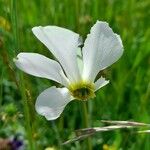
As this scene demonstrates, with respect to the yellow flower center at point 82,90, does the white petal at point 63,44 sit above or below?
above

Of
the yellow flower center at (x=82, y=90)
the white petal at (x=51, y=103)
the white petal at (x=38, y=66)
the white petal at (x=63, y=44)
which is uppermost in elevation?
the white petal at (x=63, y=44)

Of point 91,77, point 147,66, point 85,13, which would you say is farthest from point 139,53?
point 91,77

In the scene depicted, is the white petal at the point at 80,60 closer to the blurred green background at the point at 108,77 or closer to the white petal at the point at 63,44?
the white petal at the point at 63,44

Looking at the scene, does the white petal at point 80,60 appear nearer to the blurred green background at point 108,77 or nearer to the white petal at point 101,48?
the white petal at point 101,48

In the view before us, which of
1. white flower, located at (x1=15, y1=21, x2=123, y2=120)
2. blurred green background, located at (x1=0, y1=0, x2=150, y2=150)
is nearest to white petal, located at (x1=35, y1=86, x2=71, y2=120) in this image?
white flower, located at (x1=15, y1=21, x2=123, y2=120)

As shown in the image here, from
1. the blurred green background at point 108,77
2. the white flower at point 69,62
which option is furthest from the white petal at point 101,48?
the blurred green background at point 108,77

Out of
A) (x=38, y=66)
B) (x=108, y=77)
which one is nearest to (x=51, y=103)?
(x=38, y=66)

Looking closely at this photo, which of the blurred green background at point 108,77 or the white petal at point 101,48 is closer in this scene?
the white petal at point 101,48

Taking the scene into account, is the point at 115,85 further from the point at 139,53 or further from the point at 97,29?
the point at 97,29
